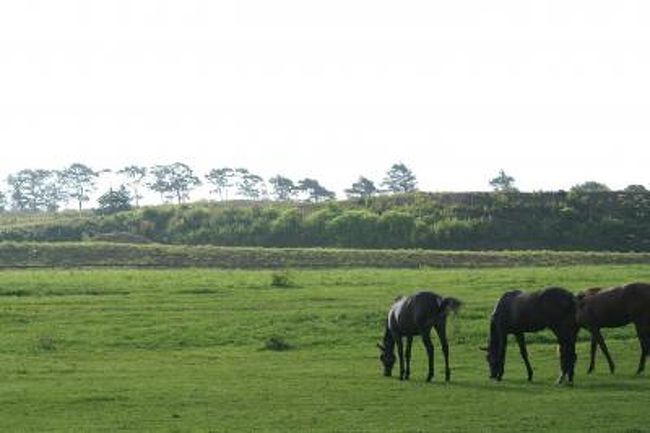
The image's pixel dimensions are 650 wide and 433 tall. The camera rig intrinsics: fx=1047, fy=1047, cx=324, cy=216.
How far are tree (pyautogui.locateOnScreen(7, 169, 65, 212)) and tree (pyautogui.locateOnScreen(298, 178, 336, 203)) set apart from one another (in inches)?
1694

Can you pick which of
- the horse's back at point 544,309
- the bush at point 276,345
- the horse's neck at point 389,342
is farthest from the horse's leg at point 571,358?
the bush at point 276,345

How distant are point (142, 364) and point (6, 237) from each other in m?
77.9

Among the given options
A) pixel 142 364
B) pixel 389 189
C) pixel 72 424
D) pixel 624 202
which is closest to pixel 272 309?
pixel 142 364

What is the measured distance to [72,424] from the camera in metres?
18.2

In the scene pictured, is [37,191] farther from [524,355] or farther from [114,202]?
[524,355]

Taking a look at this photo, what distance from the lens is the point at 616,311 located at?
81.5 feet

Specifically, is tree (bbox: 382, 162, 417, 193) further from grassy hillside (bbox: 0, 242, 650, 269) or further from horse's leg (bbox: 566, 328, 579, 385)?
horse's leg (bbox: 566, 328, 579, 385)

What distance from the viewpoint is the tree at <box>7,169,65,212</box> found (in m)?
184

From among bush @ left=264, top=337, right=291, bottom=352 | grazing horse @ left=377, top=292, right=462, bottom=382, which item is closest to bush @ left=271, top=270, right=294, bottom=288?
bush @ left=264, top=337, right=291, bottom=352

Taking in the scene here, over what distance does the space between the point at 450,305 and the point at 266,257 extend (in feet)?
172

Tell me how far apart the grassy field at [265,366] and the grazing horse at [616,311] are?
830 millimetres

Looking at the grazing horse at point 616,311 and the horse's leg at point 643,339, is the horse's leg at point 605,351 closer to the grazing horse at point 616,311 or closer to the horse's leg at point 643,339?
the grazing horse at point 616,311

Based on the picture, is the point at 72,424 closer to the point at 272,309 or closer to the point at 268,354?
the point at 268,354

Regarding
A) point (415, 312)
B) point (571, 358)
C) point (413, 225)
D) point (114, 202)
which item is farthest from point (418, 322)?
point (114, 202)
